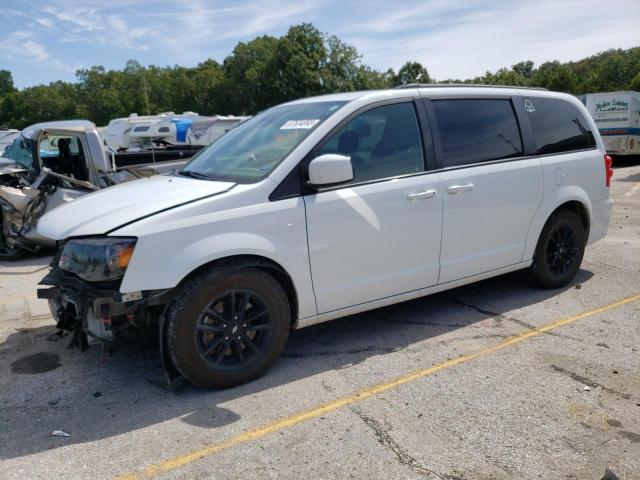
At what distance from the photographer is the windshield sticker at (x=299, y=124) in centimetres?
401

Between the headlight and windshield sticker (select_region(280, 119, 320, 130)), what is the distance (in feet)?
4.87

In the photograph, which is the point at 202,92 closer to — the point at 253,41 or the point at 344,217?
the point at 253,41

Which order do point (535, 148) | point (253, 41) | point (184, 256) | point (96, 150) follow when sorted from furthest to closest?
point (253, 41) < point (96, 150) < point (535, 148) < point (184, 256)

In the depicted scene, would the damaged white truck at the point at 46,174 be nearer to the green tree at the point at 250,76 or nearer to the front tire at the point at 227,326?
the front tire at the point at 227,326

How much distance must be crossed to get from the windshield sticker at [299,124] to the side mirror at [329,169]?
0.42 meters

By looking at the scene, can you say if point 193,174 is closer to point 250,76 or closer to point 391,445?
point 391,445

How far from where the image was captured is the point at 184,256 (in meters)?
3.34

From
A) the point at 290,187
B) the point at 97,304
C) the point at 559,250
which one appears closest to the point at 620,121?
the point at 559,250

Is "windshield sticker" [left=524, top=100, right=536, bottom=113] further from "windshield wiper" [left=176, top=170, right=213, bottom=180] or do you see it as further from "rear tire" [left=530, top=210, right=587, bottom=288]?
"windshield wiper" [left=176, top=170, right=213, bottom=180]

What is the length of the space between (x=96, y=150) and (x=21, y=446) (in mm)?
6505

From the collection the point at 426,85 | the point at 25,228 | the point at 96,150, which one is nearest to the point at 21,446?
the point at 426,85

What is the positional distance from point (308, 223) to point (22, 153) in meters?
7.21

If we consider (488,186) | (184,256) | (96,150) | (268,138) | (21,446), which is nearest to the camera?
(21,446)

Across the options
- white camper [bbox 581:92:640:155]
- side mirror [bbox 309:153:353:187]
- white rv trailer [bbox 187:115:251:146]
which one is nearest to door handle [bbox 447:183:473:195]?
side mirror [bbox 309:153:353:187]
